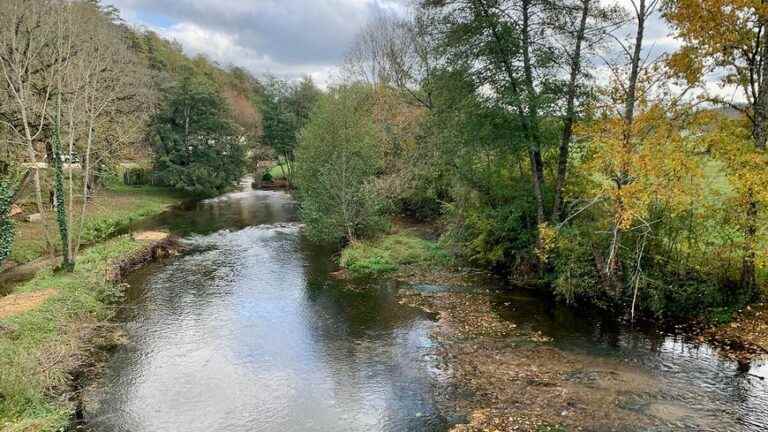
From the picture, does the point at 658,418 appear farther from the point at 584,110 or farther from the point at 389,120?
the point at 389,120

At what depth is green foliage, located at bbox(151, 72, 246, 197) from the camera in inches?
2048

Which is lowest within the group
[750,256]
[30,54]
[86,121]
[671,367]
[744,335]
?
[671,367]

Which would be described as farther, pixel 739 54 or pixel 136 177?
pixel 136 177

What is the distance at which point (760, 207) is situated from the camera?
1512 cm

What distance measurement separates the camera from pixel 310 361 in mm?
15289

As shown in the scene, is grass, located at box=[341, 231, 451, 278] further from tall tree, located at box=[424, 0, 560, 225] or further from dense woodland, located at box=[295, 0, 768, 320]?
tall tree, located at box=[424, 0, 560, 225]

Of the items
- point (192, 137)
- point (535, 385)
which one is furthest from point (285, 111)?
point (535, 385)

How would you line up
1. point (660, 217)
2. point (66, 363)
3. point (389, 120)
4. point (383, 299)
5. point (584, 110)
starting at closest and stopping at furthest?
point (66, 363) → point (660, 217) → point (584, 110) → point (383, 299) → point (389, 120)

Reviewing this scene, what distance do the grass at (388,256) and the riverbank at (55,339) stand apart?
434 inches

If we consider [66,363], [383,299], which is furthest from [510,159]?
[66,363]

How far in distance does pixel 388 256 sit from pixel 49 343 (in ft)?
51.9

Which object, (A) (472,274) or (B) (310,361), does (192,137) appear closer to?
(A) (472,274)

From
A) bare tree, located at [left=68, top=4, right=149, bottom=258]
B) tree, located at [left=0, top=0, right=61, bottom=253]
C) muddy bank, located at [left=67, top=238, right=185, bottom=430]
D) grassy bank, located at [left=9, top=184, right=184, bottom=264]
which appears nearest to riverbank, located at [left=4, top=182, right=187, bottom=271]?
grassy bank, located at [left=9, top=184, right=184, bottom=264]

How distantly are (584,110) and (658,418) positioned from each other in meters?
12.1
